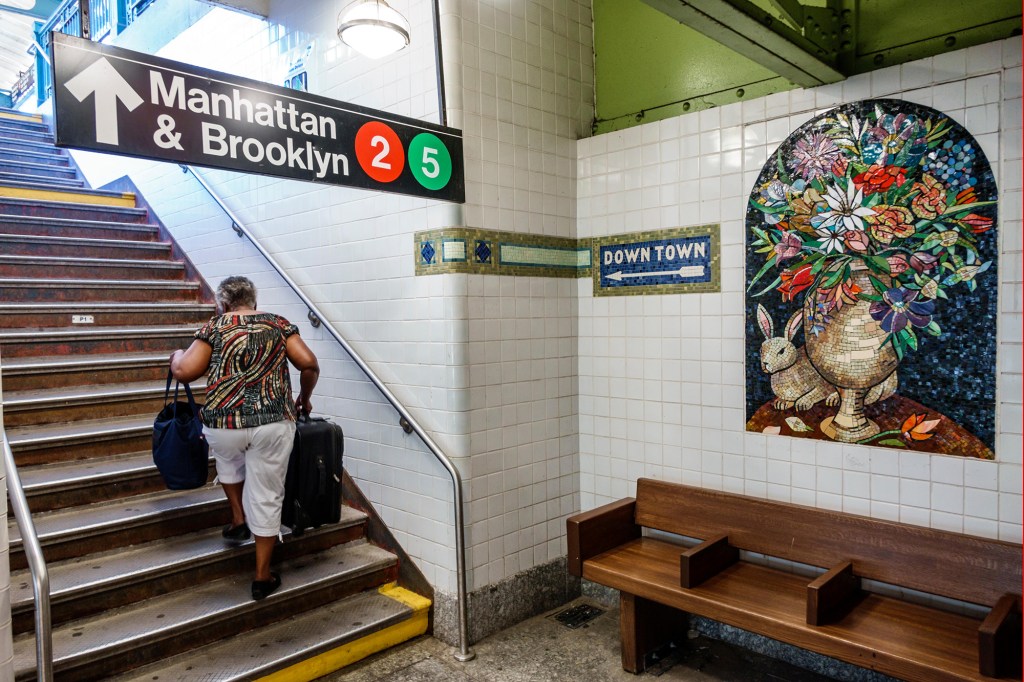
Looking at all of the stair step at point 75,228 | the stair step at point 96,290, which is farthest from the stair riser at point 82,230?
the stair step at point 96,290

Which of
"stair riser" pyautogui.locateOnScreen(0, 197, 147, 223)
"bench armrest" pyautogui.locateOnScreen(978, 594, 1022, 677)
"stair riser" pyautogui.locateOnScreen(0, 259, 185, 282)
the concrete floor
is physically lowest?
the concrete floor

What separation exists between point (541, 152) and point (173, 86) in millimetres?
2220

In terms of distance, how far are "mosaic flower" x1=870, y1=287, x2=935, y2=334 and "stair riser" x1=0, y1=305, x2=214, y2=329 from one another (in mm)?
4453

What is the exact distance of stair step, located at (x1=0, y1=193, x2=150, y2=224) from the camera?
5289 millimetres

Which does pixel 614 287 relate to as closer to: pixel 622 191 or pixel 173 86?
pixel 622 191

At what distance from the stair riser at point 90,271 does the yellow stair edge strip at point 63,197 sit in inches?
39.3

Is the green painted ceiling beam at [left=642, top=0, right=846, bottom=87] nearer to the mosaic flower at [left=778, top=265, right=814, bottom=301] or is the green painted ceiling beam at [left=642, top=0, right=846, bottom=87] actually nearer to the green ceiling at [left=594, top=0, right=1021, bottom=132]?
the green ceiling at [left=594, top=0, right=1021, bottom=132]

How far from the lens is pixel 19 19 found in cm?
998

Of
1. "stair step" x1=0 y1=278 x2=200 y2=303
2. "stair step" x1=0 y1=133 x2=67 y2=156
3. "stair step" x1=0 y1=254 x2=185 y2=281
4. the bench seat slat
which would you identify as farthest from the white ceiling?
the bench seat slat

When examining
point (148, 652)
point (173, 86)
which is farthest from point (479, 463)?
point (173, 86)

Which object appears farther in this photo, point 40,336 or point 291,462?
point 40,336

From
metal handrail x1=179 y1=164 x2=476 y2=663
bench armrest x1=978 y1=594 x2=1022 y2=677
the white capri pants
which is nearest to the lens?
bench armrest x1=978 y1=594 x2=1022 y2=677

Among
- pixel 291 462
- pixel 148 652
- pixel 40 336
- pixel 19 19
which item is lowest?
pixel 148 652

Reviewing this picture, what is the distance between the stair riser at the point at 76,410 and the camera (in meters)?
3.80
